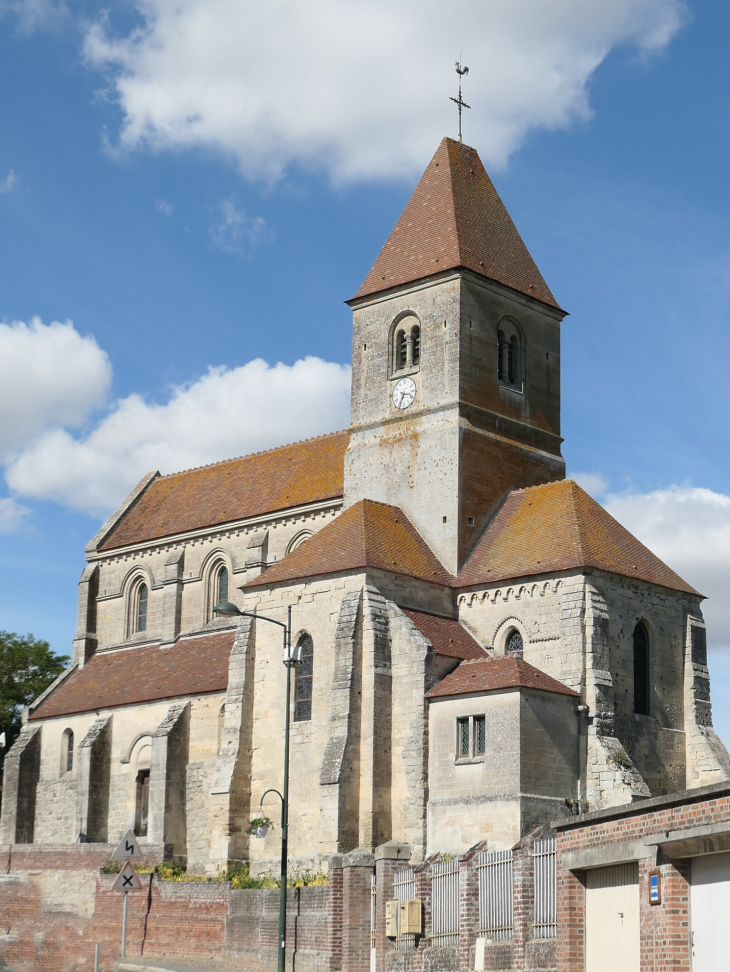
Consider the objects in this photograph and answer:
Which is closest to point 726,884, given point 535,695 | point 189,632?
point 535,695

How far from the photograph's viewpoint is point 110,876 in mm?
40562

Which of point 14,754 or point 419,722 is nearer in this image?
point 419,722

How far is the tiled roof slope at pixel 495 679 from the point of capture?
36.7 metres

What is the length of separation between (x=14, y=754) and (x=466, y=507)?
20496 mm

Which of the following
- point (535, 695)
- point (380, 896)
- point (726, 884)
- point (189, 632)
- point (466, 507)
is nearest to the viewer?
point (726, 884)

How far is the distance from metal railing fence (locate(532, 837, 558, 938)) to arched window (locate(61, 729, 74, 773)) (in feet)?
104

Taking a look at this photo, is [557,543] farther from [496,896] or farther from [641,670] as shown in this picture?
[496,896]

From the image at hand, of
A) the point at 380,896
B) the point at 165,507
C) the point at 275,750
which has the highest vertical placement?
the point at 165,507

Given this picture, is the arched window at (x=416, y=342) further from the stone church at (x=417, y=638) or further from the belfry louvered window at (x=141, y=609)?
the belfry louvered window at (x=141, y=609)

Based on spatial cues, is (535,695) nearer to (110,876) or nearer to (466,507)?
(466,507)

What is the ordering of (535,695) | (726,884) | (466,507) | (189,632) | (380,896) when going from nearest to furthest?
(726,884)
(380,896)
(535,695)
(466,507)
(189,632)

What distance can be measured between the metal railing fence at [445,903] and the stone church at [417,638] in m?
8.93

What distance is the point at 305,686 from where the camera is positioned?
40.8m

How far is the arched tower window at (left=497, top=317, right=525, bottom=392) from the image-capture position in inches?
1811
